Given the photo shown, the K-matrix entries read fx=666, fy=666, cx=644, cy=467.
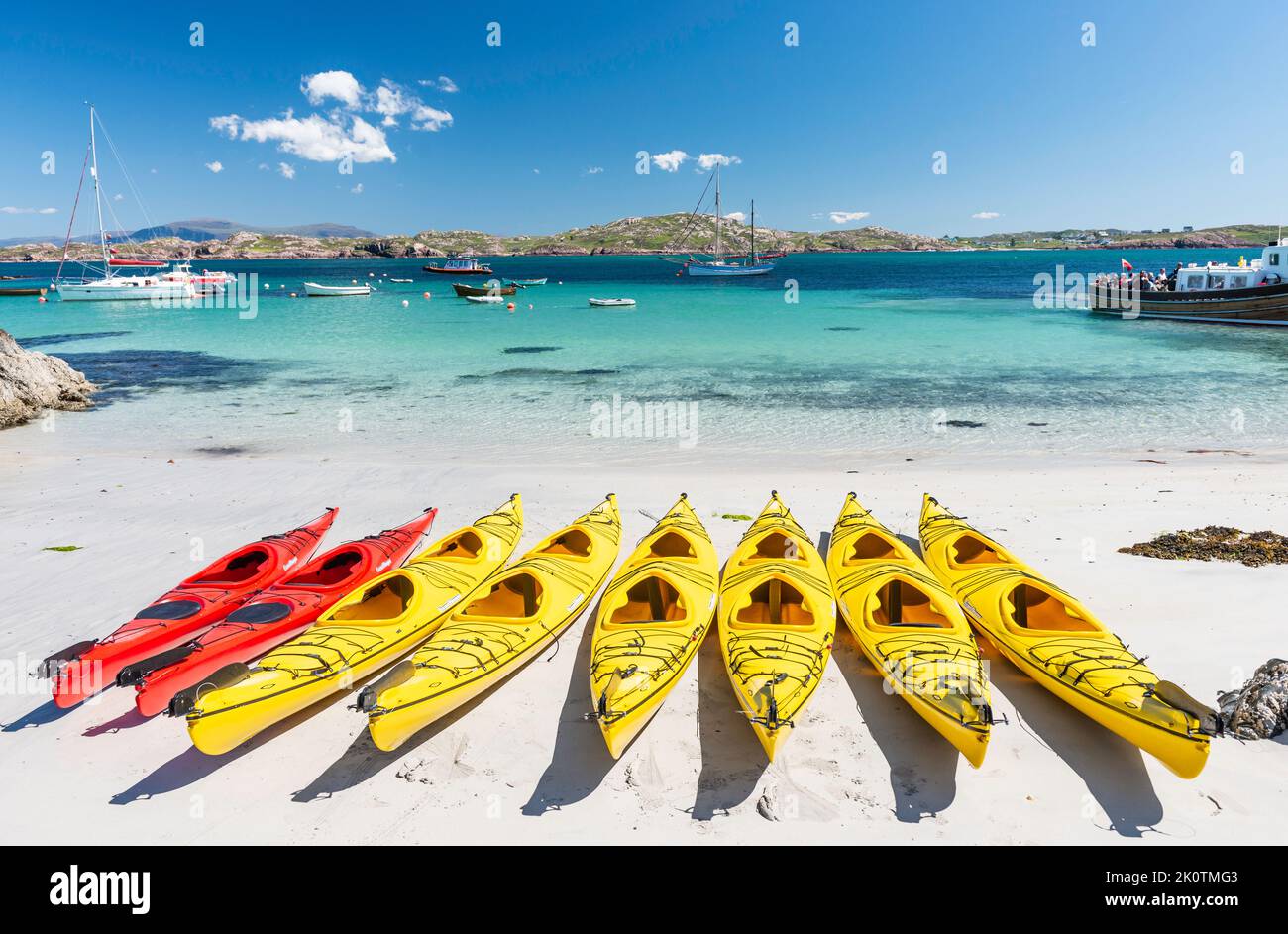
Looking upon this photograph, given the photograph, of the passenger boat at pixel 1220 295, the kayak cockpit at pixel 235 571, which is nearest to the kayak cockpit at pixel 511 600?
the kayak cockpit at pixel 235 571

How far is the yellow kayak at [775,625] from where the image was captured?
6105 millimetres

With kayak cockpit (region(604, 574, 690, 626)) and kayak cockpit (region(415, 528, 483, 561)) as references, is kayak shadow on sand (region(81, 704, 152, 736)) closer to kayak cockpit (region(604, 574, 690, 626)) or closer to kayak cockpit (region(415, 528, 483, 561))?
kayak cockpit (region(415, 528, 483, 561))

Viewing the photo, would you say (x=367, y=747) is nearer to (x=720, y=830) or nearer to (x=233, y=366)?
(x=720, y=830)

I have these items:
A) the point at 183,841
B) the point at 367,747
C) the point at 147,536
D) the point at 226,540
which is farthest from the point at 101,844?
the point at 147,536

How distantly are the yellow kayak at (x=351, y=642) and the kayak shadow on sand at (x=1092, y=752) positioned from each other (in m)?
6.61

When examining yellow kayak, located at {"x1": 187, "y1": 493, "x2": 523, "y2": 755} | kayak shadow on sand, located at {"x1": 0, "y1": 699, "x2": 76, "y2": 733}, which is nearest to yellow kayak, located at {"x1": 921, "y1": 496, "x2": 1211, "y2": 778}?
yellow kayak, located at {"x1": 187, "y1": 493, "x2": 523, "y2": 755}

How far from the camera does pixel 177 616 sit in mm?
7695

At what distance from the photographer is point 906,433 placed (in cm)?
1864

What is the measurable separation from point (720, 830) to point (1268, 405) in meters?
25.2

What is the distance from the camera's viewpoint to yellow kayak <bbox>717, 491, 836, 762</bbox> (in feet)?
20.0

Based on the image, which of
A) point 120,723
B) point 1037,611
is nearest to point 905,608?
point 1037,611

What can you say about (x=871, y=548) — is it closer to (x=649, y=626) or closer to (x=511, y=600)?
(x=649, y=626)

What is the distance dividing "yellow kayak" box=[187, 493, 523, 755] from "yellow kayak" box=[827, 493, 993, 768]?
5017 millimetres

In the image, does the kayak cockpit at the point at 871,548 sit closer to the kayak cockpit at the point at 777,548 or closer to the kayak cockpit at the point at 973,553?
the kayak cockpit at the point at 777,548
